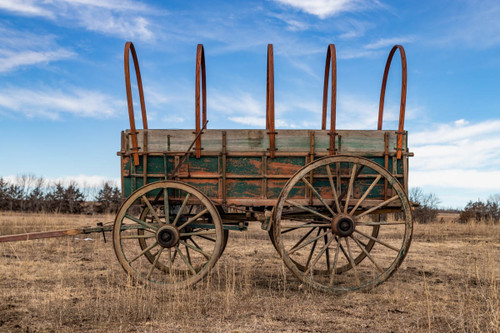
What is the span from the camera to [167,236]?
17.6ft

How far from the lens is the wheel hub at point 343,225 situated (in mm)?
5186

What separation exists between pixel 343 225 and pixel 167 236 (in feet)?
7.53

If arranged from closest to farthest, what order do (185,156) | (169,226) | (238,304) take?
1. (238,304)
2. (169,226)
3. (185,156)

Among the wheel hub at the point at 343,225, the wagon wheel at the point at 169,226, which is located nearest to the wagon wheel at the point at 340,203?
the wheel hub at the point at 343,225

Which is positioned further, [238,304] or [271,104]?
[271,104]

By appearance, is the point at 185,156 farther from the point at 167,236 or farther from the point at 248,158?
the point at 167,236

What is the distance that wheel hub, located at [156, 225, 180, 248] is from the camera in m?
5.33

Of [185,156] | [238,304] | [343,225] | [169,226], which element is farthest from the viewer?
[185,156]

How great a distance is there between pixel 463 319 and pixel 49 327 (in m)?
4.31

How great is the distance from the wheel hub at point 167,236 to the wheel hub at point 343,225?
6.75ft

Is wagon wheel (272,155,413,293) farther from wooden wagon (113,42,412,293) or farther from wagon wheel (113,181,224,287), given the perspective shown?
wagon wheel (113,181,224,287)

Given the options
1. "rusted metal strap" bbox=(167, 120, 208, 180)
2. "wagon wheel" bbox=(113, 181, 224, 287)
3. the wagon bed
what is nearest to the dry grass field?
"wagon wheel" bbox=(113, 181, 224, 287)

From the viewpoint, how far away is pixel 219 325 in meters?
4.01

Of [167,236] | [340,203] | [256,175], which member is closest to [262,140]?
[256,175]
